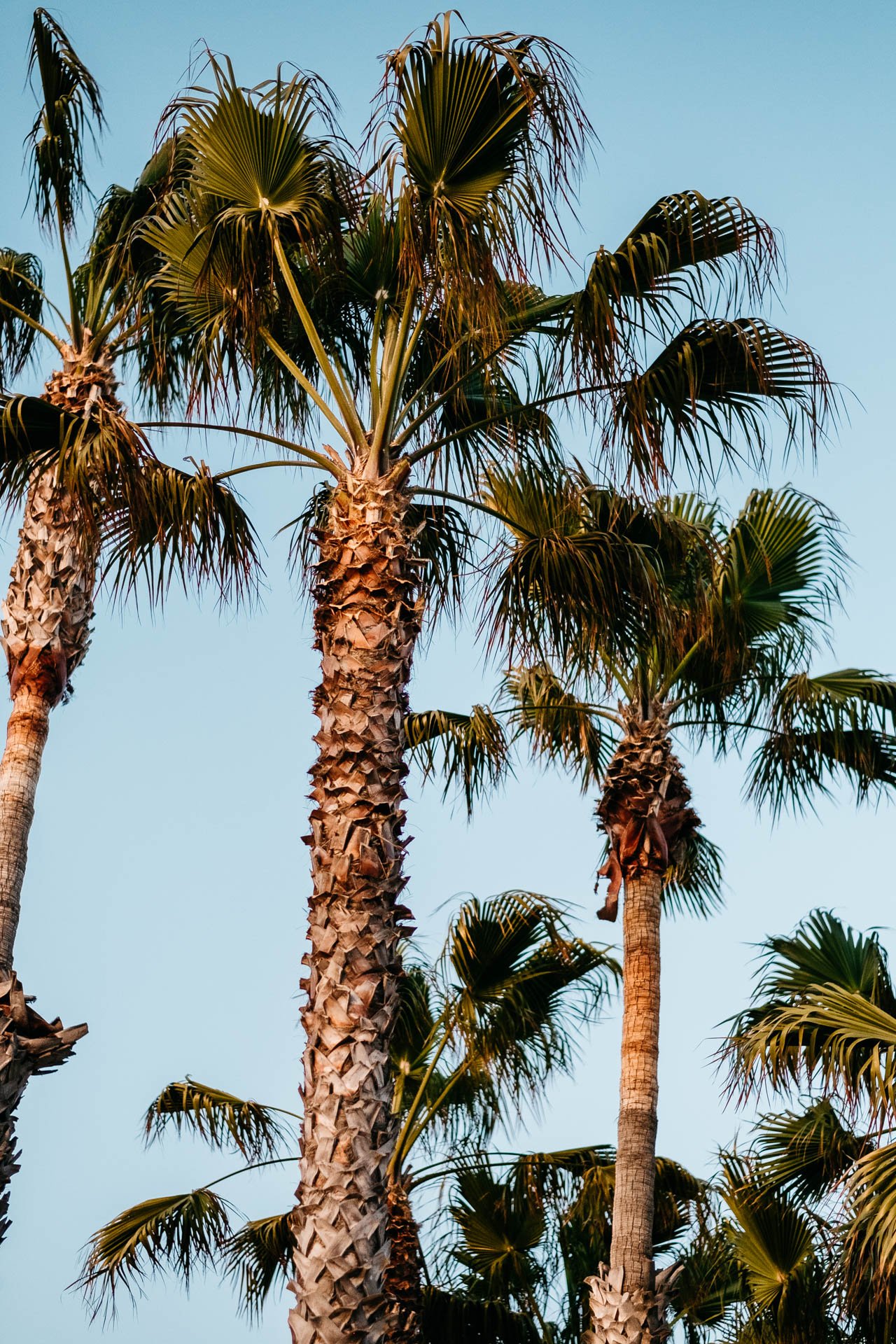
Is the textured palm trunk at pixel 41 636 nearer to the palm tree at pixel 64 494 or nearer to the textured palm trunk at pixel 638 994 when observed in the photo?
the palm tree at pixel 64 494

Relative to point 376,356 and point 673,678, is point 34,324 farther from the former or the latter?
point 673,678

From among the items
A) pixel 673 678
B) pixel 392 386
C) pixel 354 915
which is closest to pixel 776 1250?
pixel 673 678

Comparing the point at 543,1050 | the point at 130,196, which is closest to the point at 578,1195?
the point at 543,1050

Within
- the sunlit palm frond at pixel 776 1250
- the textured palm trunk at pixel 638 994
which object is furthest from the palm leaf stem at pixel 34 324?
the sunlit palm frond at pixel 776 1250

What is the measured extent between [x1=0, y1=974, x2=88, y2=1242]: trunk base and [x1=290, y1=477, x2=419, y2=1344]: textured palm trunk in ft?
7.57

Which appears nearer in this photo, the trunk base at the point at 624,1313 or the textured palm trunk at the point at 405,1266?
the trunk base at the point at 624,1313

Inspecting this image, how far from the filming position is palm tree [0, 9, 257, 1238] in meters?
8.01

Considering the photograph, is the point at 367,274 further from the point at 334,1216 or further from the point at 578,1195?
the point at 578,1195

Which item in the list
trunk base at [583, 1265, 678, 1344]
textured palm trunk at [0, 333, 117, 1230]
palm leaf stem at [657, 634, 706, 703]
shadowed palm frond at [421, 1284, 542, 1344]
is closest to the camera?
textured palm trunk at [0, 333, 117, 1230]

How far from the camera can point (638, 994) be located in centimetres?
1114

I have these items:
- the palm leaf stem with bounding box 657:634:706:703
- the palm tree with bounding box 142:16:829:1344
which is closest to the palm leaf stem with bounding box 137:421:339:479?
the palm tree with bounding box 142:16:829:1344

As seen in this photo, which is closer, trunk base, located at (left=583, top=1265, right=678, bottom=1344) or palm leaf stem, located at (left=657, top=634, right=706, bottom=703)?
trunk base, located at (left=583, top=1265, right=678, bottom=1344)

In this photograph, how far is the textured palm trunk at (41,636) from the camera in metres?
8.80

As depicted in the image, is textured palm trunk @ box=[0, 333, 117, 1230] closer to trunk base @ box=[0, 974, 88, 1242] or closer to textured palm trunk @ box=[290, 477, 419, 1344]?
trunk base @ box=[0, 974, 88, 1242]
